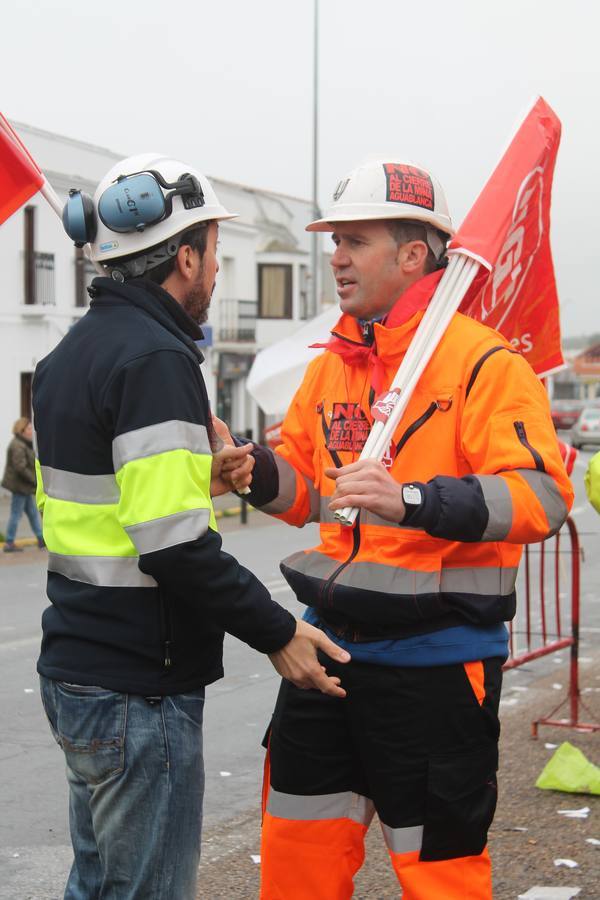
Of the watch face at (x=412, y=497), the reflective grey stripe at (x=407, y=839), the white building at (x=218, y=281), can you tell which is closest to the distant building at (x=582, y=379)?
the white building at (x=218, y=281)

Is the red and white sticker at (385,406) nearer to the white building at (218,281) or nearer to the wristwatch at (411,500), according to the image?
the wristwatch at (411,500)

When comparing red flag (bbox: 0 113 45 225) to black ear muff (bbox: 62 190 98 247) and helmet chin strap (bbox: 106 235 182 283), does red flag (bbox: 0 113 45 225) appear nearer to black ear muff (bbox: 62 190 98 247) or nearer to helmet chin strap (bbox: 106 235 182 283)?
black ear muff (bbox: 62 190 98 247)

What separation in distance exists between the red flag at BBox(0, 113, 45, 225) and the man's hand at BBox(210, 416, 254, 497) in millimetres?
1047

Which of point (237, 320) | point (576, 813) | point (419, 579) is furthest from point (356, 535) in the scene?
point (237, 320)

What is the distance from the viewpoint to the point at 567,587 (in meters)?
12.5

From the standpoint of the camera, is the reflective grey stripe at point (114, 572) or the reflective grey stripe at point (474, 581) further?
the reflective grey stripe at point (474, 581)

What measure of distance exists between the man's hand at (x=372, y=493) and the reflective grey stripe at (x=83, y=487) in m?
0.58

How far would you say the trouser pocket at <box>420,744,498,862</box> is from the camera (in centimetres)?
323

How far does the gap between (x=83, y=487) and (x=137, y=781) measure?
0.65m

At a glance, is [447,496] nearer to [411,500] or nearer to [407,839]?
[411,500]

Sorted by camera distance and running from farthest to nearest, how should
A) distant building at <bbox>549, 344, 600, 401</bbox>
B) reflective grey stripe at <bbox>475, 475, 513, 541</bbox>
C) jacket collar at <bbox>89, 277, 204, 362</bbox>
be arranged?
distant building at <bbox>549, 344, 600, 401</bbox>
reflective grey stripe at <bbox>475, 475, 513, 541</bbox>
jacket collar at <bbox>89, 277, 204, 362</bbox>

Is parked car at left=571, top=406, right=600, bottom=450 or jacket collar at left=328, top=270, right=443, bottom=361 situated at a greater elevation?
jacket collar at left=328, top=270, right=443, bottom=361

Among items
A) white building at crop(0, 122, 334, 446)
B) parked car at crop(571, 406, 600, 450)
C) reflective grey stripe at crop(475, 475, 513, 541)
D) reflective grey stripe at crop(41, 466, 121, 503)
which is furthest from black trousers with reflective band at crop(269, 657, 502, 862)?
parked car at crop(571, 406, 600, 450)

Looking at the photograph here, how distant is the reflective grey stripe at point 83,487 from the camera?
2.78m
